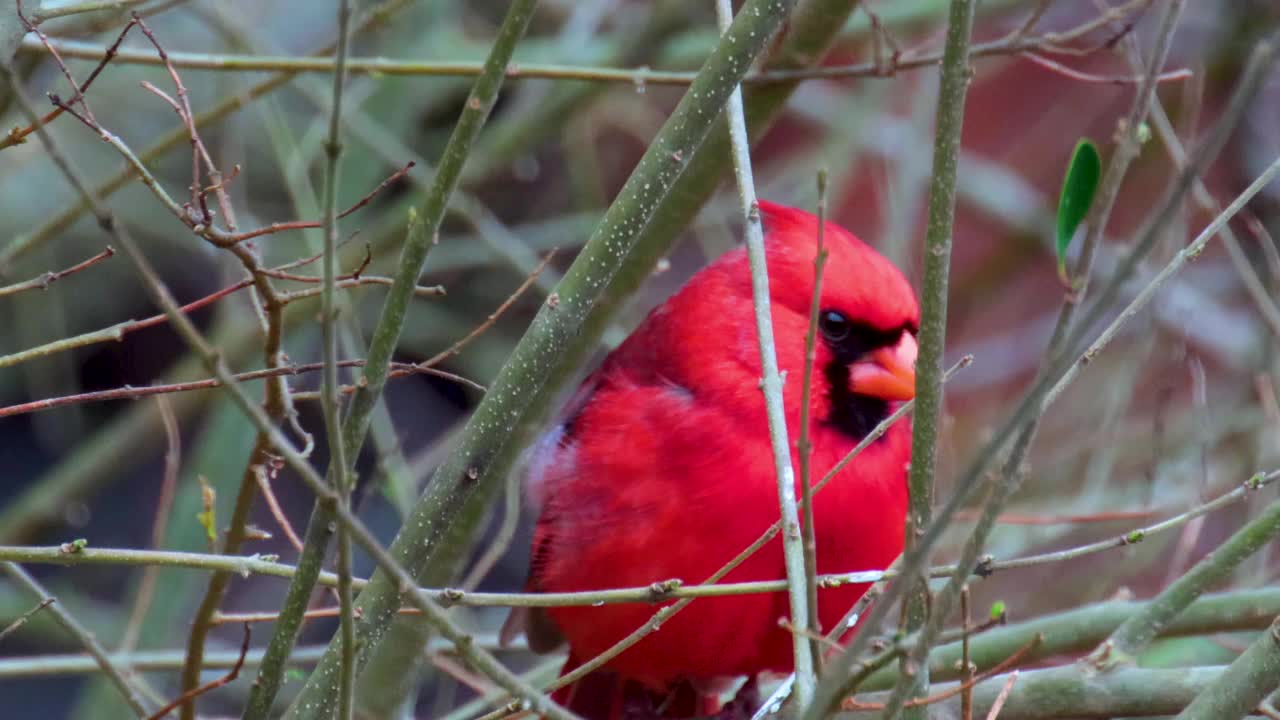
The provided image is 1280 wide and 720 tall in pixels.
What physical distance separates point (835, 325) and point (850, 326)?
0.02 m

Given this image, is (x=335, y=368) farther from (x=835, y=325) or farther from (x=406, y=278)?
(x=835, y=325)

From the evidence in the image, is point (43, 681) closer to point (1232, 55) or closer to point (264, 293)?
point (264, 293)

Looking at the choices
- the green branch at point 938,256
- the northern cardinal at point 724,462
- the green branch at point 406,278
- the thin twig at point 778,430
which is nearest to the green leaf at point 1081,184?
the green branch at point 938,256

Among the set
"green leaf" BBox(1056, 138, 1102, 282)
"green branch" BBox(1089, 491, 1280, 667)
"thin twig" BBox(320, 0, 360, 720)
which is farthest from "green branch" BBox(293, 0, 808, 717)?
"green branch" BBox(1089, 491, 1280, 667)

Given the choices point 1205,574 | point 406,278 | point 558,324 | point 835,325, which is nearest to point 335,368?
point 406,278

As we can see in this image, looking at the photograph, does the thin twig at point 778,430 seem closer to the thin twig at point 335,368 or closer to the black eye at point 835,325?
the thin twig at point 335,368

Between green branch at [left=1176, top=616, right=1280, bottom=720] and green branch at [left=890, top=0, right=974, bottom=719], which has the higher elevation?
green branch at [left=890, top=0, right=974, bottom=719]

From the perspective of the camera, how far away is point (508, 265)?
4004mm

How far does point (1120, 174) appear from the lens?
1046mm

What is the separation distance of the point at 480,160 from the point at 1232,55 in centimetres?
183

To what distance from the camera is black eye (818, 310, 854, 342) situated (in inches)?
85.0

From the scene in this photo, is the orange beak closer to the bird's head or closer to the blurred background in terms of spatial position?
the bird's head

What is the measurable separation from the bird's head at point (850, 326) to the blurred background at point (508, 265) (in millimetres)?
486

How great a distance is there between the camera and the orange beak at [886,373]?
213 cm
